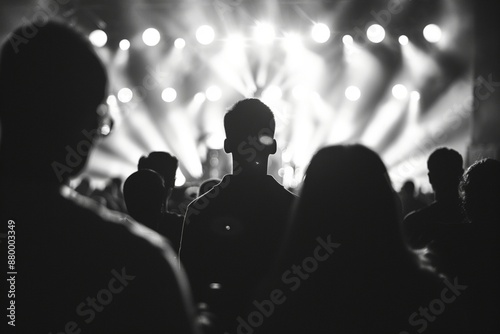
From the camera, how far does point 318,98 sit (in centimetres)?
1217

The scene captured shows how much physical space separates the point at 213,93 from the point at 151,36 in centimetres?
212

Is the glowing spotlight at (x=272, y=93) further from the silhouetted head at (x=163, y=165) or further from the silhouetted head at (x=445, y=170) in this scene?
the silhouetted head at (x=445, y=170)

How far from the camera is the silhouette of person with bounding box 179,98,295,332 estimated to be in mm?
2084

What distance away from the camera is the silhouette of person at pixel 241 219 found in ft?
6.84

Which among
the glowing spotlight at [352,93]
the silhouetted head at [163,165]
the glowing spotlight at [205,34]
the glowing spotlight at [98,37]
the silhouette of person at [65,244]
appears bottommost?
the silhouette of person at [65,244]

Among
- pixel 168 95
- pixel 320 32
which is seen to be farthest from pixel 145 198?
pixel 168 95

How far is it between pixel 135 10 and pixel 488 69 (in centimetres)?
635

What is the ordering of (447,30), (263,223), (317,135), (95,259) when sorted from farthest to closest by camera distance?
(317,135)
(447,30)
(263,223)
(95,259)

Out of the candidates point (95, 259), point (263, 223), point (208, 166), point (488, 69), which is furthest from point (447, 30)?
point (95, 259)

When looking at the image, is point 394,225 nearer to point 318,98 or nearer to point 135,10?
point 135,10

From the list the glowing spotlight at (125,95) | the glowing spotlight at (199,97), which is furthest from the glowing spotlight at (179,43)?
the glowing spotlight at (125,95)

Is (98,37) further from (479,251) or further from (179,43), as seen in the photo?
(479,251)

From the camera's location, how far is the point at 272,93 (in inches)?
475

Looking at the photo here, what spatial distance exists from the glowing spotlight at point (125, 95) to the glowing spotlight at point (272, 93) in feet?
9.99
